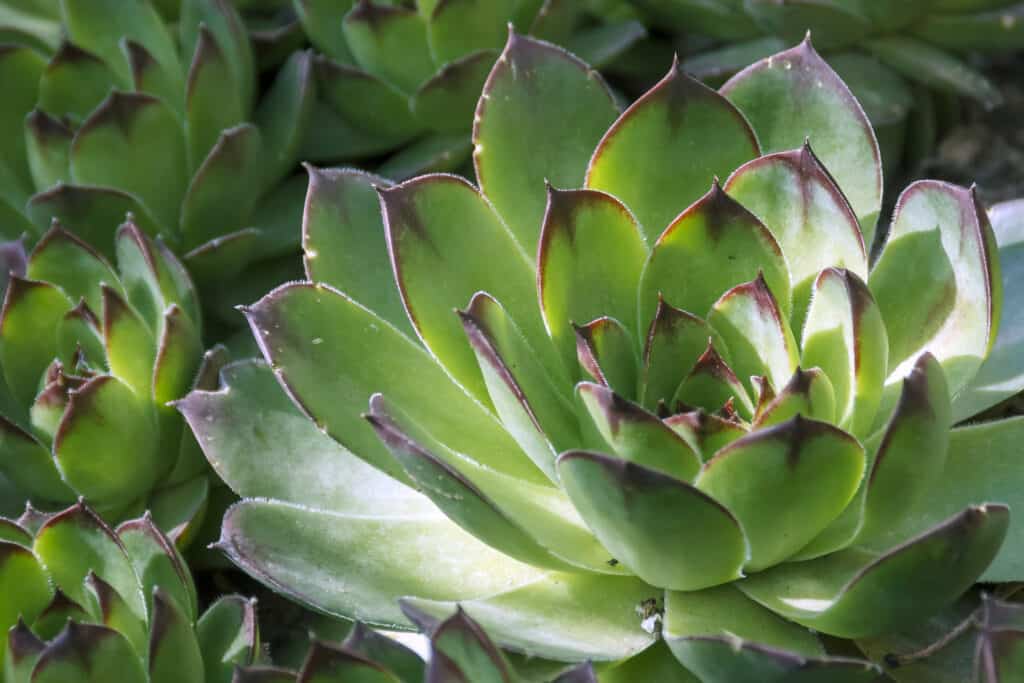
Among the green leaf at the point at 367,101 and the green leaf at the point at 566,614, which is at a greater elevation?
the green leaf at the point at 367,101

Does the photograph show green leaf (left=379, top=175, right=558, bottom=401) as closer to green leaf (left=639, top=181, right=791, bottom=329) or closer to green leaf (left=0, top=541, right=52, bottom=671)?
green leaf (left=639, top=181, right=791, bottom=329)

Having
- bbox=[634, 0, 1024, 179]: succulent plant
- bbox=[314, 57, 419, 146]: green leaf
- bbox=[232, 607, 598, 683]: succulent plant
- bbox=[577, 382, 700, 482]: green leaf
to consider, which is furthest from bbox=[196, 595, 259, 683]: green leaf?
bbox=[634, 0, 1024, 179]: succulent plant

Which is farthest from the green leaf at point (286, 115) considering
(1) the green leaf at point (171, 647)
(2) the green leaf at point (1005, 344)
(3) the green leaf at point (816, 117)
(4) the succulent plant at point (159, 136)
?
(2) the green leaf at point (1005, 344)

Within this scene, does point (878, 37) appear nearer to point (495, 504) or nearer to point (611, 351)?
point (611, 351)

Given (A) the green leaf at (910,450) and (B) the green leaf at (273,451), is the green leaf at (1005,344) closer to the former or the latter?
(A) the green leaf at (910,450)

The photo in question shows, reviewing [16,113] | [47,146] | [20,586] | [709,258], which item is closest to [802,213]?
[709,258]
